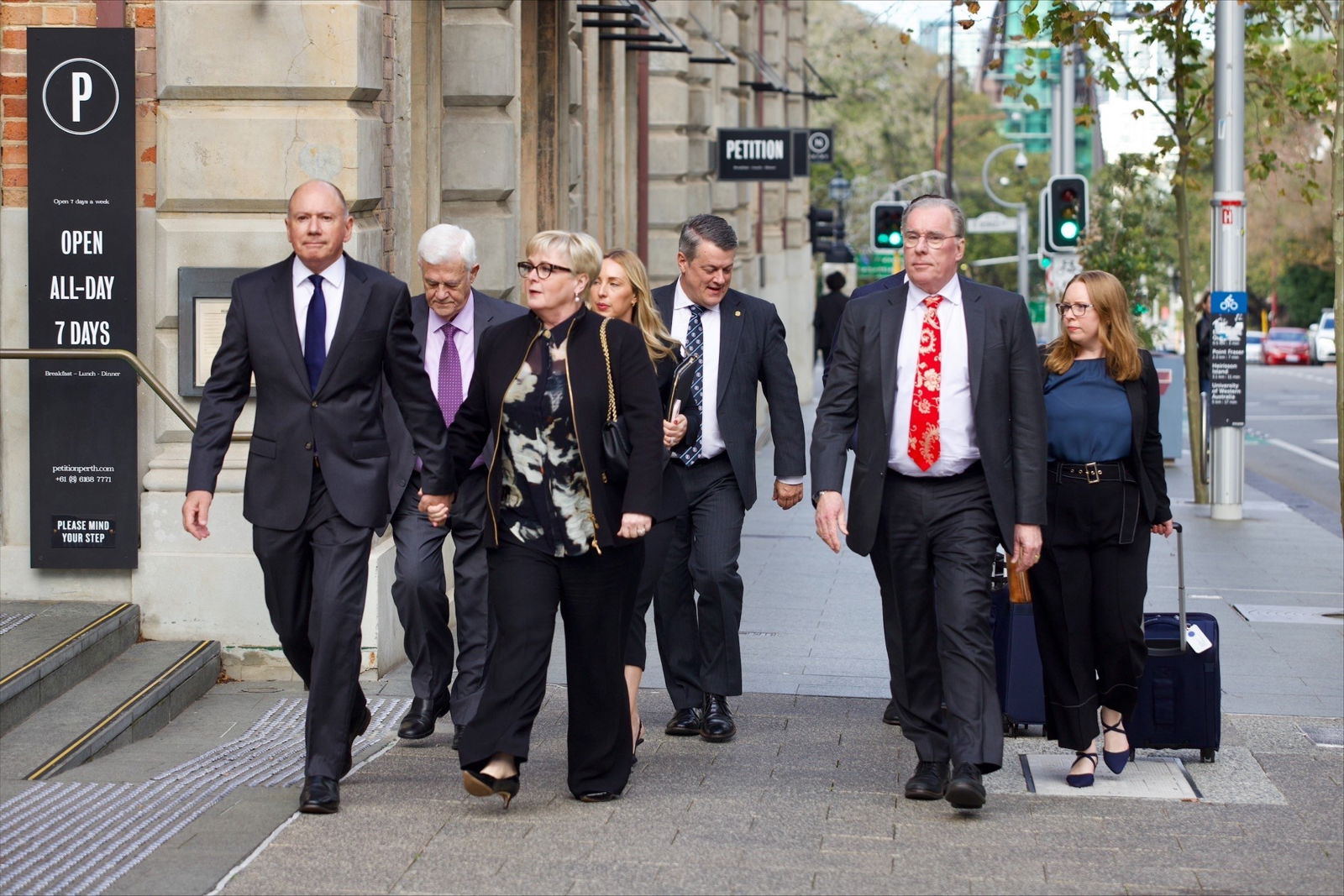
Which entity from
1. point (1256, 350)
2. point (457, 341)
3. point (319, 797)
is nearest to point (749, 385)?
point (457, 341)

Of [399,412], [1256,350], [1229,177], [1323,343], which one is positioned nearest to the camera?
[399,412]

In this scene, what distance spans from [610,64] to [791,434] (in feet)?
30.9

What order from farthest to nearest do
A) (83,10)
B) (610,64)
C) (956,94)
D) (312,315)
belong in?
(956,94), (610,64), (83,10), (312,315)

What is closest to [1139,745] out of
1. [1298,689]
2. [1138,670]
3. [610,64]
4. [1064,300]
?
[1138,670]

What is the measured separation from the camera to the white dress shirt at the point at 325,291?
6.06m

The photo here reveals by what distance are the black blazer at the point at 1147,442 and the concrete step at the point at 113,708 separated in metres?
3.48

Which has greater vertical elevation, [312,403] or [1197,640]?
[312,403]

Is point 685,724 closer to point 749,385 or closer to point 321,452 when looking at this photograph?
point 749,385

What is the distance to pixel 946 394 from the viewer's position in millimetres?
6234

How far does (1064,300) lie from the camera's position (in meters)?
6.68

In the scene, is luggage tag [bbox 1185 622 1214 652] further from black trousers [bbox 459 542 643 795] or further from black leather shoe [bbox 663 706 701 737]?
black trousers [bbox 459 542 643 795]

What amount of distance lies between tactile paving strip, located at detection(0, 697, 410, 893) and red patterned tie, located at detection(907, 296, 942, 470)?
7.28ft

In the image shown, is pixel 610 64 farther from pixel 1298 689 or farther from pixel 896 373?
pixel 896 373

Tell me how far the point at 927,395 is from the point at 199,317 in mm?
3589
